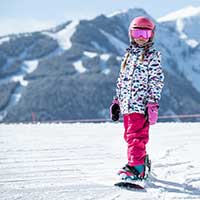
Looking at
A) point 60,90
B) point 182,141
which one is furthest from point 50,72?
point 182,141

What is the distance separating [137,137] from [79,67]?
170496 millimetres

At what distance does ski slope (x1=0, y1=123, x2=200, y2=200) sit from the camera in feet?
12.3

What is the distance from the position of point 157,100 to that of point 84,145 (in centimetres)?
320

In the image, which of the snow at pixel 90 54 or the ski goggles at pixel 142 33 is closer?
the ski goggles at pixel 142 33

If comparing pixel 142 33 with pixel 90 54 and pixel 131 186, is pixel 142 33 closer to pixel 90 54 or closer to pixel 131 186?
pixel 131 186

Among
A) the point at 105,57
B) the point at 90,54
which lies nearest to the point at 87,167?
the point at 105,57

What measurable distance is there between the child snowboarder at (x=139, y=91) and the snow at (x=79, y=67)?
165872 mm

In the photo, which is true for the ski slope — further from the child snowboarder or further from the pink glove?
the pink glove

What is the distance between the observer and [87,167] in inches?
203

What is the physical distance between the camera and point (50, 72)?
17138 centimetres

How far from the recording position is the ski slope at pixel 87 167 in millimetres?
3734

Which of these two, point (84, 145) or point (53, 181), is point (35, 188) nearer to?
point (53, 181)

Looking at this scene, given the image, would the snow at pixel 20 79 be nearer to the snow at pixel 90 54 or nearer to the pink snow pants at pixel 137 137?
the snow at pixel 90 54

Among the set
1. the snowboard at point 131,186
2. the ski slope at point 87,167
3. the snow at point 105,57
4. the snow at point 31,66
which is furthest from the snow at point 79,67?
the snowboard at point 131,186
